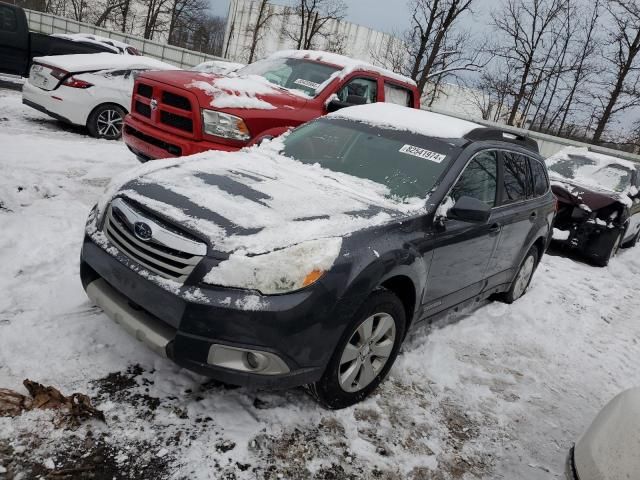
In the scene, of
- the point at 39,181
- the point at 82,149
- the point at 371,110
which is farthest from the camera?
the point at 82,149

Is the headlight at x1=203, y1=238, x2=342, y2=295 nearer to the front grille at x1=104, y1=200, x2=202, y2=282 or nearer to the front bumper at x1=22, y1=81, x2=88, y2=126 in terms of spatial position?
the front grille at x1=104, y1=200, x2=202, y2=282

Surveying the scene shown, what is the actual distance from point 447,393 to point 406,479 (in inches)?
41.0

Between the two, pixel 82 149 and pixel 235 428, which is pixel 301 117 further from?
pixel 235 428

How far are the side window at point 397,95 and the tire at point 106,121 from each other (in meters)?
4.64

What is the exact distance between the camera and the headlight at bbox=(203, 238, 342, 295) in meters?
2.49

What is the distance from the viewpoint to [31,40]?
11.8 meters

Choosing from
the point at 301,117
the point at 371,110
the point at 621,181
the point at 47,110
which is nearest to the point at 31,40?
the point at 47,110

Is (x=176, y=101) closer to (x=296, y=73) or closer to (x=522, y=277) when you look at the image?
(x=296, y=73)

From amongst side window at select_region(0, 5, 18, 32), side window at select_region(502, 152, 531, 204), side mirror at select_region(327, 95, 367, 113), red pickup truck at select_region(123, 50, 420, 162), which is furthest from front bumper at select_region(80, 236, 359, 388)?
side window at select_region(0, 5, 18, 32)

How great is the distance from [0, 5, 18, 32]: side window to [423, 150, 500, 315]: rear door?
39.1 feet

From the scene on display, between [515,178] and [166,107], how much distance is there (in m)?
4.02

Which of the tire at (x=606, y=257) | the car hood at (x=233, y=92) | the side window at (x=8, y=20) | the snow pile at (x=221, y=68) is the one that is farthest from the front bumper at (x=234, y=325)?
the side window at (x=8, y=20)

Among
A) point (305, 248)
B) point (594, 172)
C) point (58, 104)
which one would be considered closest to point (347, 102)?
point (305, 248)

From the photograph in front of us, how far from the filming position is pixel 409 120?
4.23 m
